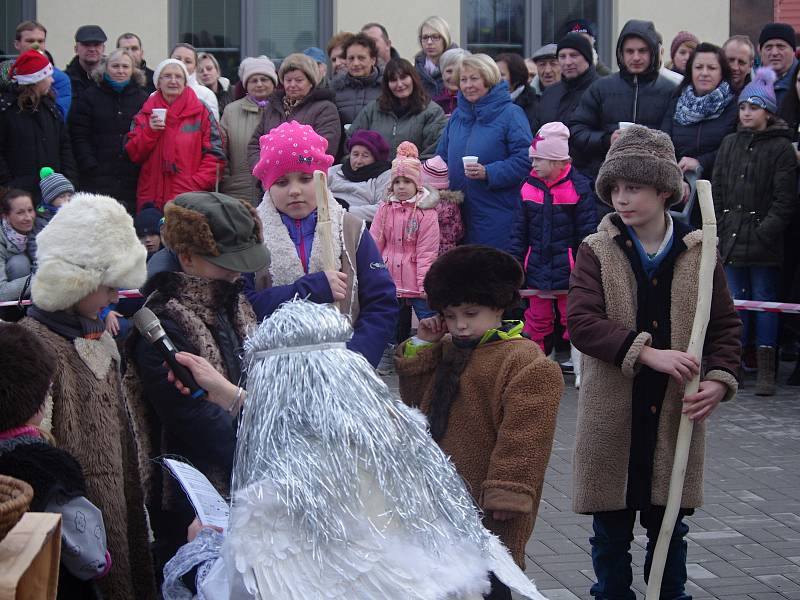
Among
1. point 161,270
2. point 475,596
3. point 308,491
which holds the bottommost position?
point 475,596

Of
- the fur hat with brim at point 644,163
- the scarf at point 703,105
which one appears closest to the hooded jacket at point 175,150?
the scarf at point 703,105

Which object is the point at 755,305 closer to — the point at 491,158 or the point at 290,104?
the point at 491,158

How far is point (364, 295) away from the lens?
5.09m

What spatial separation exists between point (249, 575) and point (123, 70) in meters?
8.63

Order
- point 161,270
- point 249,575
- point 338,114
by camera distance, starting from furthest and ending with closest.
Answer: point 338,114 → point 161,270 → point 249,575

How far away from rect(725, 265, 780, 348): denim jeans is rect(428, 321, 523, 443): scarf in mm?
5382

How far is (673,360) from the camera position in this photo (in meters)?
4.33

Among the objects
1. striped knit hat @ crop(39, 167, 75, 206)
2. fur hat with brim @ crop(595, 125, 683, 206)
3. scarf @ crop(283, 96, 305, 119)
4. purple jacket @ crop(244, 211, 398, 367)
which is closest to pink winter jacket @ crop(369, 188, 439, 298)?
scarf @ crop(283, 96, 305, 119)

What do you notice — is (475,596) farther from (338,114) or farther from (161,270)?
(338,114)

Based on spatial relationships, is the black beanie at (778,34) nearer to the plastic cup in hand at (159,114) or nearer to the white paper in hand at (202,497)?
the plastic cup in hand at (159,114)

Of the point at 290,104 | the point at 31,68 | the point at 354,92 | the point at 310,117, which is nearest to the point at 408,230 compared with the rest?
the point at 310,117

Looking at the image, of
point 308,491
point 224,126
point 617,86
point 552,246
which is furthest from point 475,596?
point 224,126

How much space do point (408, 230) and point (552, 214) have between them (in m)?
1.10

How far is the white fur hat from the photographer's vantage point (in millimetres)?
3760
